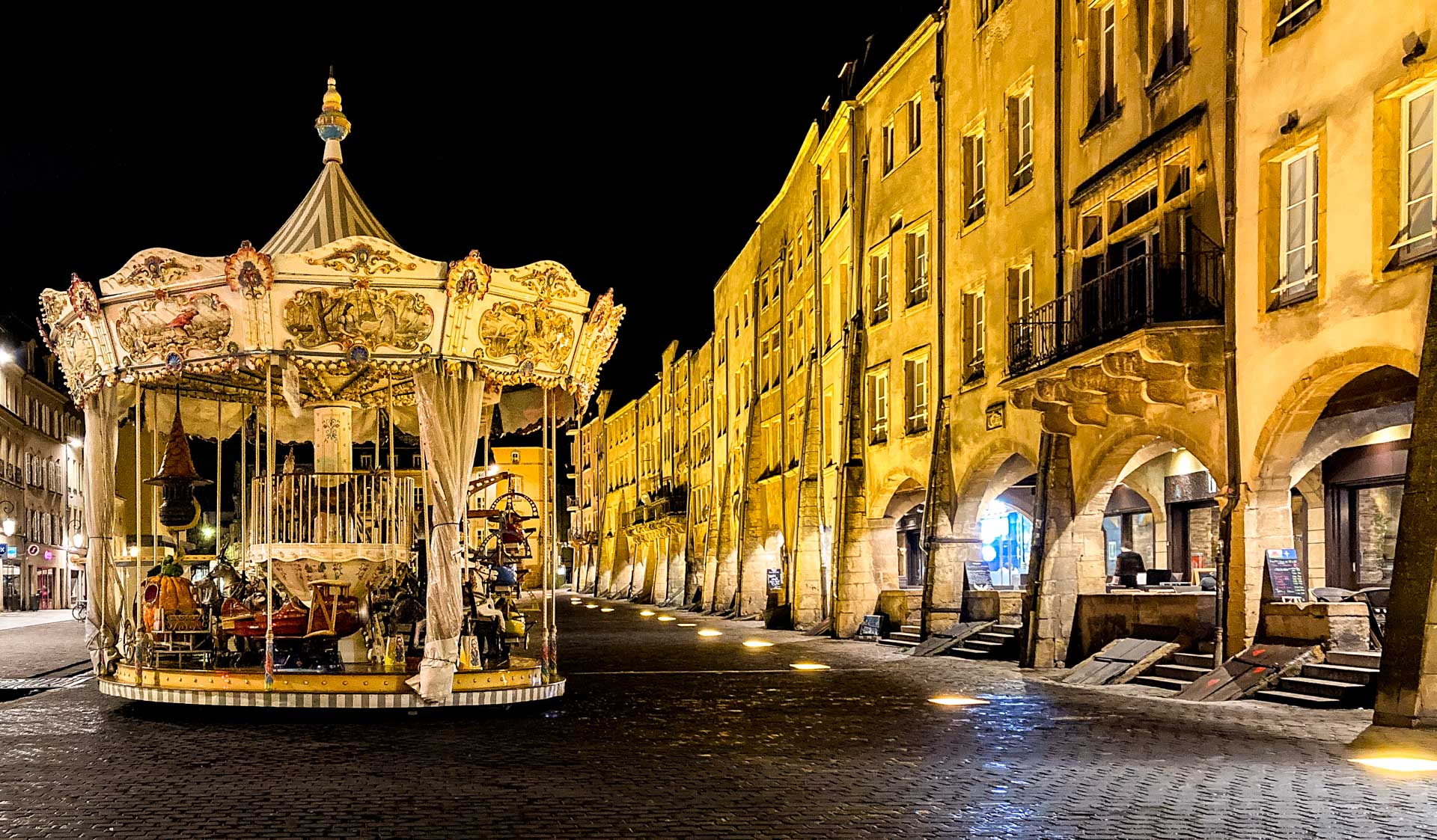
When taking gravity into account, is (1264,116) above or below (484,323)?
above

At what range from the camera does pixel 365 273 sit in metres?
16.5

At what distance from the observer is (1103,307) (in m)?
21.0

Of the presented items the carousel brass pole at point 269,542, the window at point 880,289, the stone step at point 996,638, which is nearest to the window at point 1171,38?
the stone step at point 996,638

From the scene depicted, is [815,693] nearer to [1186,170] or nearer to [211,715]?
[211,715]

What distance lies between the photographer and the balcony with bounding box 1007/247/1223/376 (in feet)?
62.8

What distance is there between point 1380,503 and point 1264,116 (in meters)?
10.3

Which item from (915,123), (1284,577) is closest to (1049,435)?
(1284,577)

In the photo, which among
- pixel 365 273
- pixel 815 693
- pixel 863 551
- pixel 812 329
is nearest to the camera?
pixel 365 273

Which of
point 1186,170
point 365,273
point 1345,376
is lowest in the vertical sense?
point 1345,376

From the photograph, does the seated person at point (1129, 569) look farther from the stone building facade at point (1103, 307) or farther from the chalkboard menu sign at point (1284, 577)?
the chalkboard menu sign at point (1284, 577)

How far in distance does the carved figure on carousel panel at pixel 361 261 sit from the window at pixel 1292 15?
11545mm

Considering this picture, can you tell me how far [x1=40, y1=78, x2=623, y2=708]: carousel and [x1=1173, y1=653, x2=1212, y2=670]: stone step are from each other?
9108 millimetres

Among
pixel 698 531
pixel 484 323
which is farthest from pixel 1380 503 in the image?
pixel 698 531

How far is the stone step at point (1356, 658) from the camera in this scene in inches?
657
